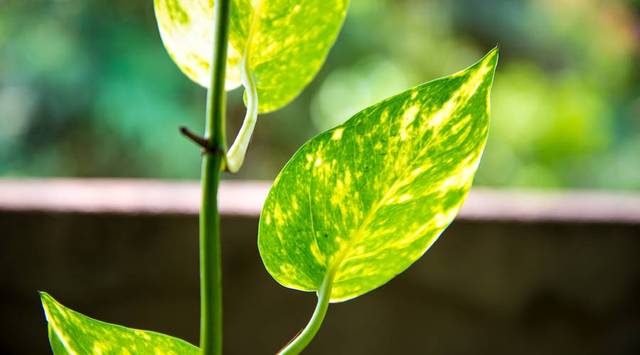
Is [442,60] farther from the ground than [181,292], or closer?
farther from the ground

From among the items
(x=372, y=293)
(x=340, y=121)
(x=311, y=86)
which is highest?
(x=311, y=86)

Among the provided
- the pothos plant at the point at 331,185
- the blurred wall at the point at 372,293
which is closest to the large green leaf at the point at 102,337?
the pothos plant at the point at 331,185

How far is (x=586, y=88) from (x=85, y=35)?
146cm

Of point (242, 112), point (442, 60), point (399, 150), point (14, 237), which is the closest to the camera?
point (399, 150)

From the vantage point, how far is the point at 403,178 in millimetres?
90

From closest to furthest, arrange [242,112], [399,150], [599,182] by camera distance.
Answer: [399,150]
[599,182]
[242,112]

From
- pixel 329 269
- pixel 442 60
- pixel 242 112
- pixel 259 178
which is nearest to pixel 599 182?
pixel 442 60

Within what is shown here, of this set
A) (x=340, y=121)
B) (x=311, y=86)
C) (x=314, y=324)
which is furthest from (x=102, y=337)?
(x=311, y=86)

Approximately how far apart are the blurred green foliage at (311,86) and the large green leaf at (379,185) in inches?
64.8

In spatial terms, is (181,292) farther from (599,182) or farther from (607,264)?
(599,182)

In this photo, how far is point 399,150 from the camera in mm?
88

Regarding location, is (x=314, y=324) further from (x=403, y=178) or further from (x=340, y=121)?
(x=340, y=121)

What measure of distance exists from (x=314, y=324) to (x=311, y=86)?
2.16m

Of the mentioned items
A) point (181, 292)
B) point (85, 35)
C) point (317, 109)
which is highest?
point (85, 35)
